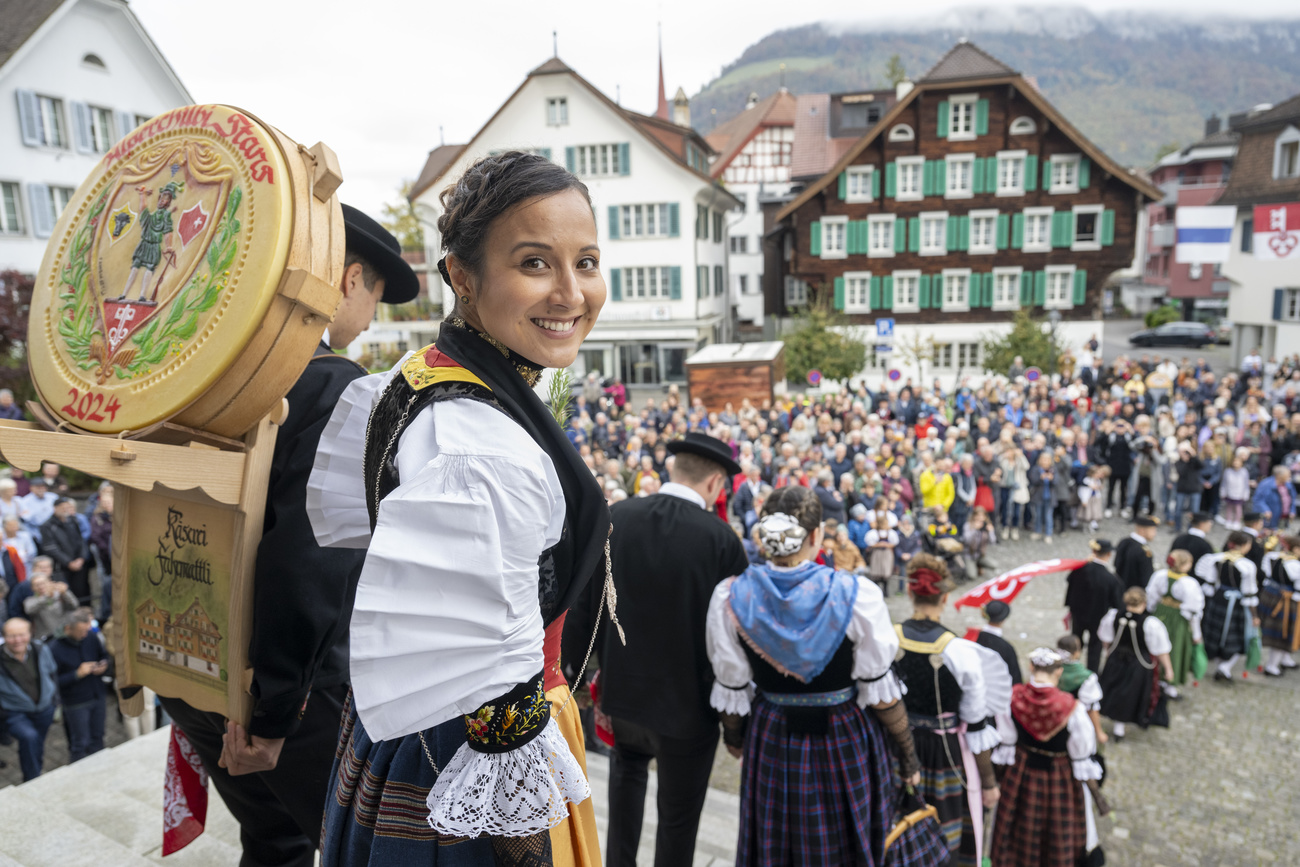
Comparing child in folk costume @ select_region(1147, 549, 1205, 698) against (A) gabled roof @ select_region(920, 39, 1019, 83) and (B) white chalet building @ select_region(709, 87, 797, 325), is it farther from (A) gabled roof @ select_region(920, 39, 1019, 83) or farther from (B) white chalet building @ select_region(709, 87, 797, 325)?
(B) white chalet building @ select_region(709, 87, 797, 325)

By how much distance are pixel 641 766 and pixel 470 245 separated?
116 inches

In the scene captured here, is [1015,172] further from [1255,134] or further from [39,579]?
[39,579]

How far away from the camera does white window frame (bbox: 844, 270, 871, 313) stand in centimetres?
3142

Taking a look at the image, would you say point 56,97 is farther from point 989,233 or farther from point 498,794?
point 989,233

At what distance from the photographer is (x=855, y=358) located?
27203mm

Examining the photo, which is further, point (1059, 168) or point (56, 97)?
point (1059, 168)

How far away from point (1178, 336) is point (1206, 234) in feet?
44.2

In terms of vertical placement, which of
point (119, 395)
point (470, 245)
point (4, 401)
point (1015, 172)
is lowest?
point (4, 401)

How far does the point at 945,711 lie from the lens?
439 centimetres

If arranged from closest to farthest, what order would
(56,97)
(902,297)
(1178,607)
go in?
1. (1178,607)
2. (56,97)
3. (902,297)

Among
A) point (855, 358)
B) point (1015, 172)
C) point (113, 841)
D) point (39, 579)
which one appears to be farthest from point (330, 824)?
point (1015, 172)

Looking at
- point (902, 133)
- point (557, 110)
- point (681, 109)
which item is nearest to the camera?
point (557, 110)

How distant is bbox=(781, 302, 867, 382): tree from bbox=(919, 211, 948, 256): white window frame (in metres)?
5.63

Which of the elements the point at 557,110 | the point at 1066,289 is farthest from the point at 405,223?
the point at 1066,289
